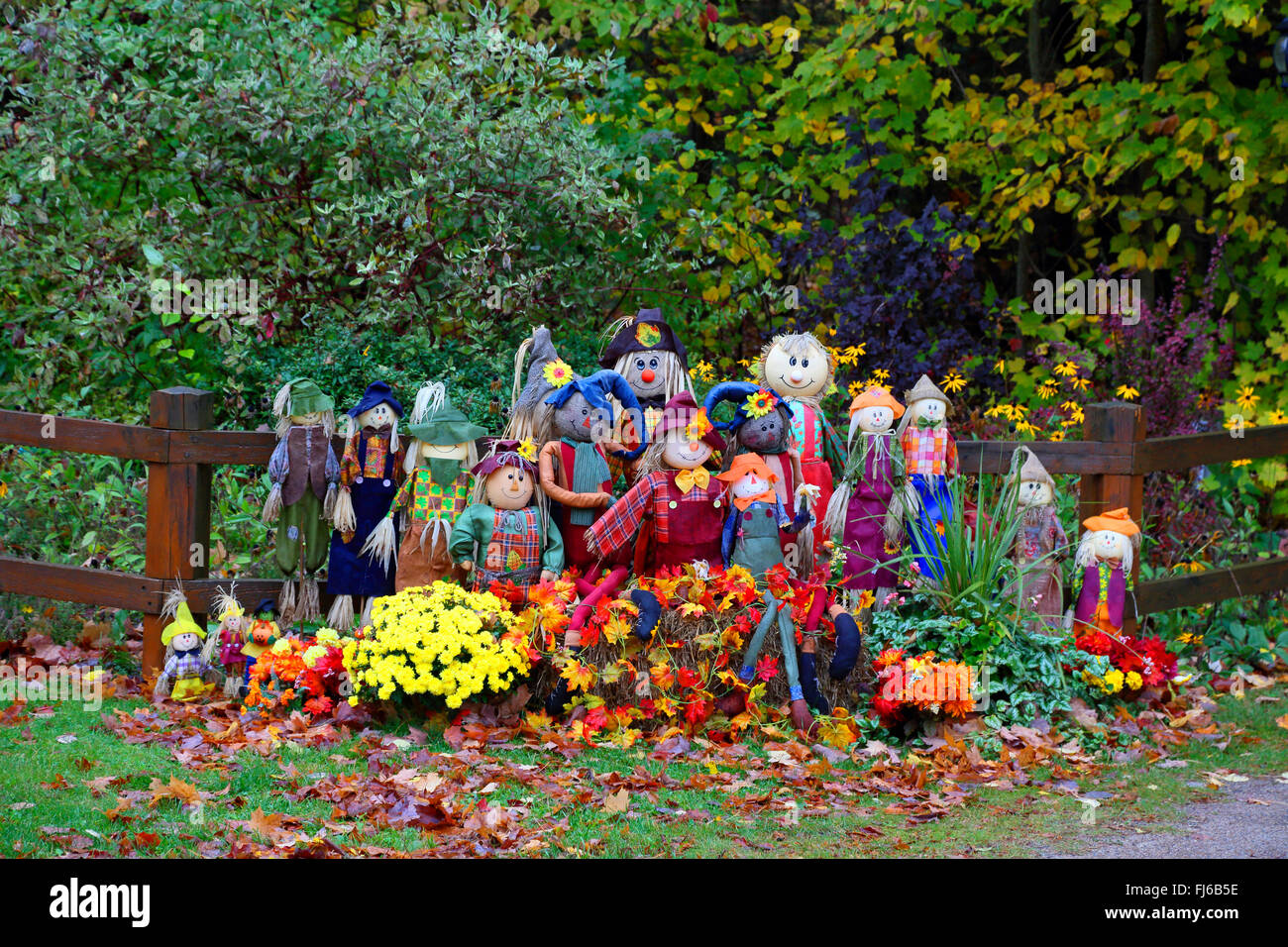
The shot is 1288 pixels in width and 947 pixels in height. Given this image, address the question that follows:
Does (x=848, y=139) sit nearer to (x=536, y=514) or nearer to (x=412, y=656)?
(x=536, y=514)

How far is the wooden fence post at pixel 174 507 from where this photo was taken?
5.98 meters

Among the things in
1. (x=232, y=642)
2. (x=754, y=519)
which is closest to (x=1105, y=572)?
(x=754, y=519)

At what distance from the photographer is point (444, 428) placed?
19.2 ft

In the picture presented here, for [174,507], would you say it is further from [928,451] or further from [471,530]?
[928,451]

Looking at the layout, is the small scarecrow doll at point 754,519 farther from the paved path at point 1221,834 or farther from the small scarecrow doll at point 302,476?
the small scarecrow doll at point 302,476

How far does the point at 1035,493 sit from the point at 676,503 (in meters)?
1.67

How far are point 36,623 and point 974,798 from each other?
484cm

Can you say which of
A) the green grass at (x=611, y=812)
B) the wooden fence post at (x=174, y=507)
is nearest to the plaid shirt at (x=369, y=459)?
the wooden fence post at (x=174, y=507)

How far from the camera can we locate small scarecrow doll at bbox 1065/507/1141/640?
19.5 feet

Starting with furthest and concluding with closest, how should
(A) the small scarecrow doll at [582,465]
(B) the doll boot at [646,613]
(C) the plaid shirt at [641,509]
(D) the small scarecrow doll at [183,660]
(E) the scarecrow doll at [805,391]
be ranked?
(E) the scarecrow doll at [805,391], (D) the small scarecrow doll at [183,660], (A) the small scarecrow doll at [582,465], (C) the plaid shirt at [641,509], (B) the doll boot at [646,613]

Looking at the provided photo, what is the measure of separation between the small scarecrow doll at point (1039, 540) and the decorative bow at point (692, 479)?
1.43 meters

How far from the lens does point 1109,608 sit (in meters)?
5.95

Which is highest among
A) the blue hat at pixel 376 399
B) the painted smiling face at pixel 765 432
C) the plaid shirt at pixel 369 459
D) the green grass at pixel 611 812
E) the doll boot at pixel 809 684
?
the blue hat at pixel 376 399

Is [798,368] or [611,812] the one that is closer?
[611,812]
